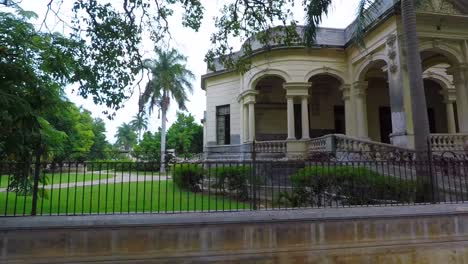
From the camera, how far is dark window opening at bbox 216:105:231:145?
1875 cm

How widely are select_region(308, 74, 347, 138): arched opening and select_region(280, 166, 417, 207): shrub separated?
11.0 meters

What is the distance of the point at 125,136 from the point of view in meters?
82.8

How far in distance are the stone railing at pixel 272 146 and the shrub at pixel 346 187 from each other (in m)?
6.80

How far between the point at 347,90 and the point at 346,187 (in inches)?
368

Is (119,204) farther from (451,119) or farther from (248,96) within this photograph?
(451,119)

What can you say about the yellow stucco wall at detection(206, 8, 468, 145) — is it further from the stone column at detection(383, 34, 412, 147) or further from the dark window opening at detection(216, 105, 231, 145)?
the dark window opening at detection(216, 105, 231, 145)

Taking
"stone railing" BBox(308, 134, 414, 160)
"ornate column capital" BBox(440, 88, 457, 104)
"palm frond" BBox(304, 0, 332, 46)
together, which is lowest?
"stone railing" BBox(308, 134, 414, 160)

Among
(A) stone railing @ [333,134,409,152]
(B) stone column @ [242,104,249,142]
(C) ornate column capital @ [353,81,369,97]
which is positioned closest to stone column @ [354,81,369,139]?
(C) ornate column capital @ [353,81,369,97]

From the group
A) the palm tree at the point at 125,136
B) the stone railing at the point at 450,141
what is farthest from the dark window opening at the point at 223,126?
the palm tree at the point at 125,136

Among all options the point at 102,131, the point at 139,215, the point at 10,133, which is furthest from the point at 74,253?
the point at 102,131

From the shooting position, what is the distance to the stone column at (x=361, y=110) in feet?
48.3

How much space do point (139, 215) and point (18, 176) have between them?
2.30m

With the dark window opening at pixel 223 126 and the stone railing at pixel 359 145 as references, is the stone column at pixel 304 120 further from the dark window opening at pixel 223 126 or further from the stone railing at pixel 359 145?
the dark window opening at pixel 223 126

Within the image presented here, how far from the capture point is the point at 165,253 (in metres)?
5.18
